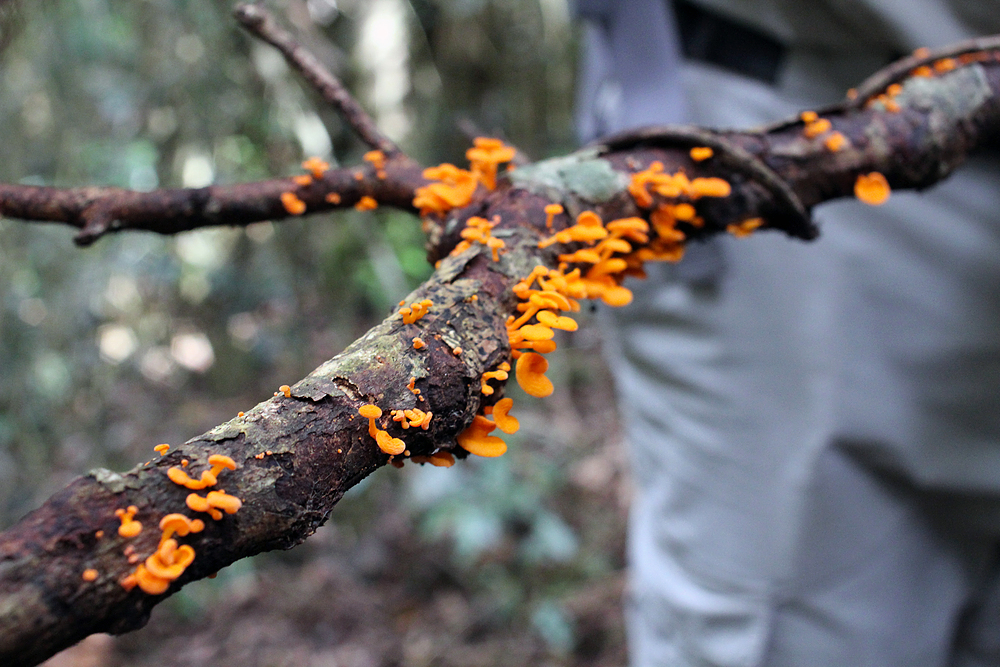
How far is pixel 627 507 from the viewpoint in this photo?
3145 millimetres

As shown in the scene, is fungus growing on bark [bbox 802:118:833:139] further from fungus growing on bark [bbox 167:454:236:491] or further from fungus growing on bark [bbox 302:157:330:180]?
fungus growing on bark [bbox 167:454:236:491]

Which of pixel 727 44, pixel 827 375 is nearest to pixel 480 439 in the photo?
pixel 827 375

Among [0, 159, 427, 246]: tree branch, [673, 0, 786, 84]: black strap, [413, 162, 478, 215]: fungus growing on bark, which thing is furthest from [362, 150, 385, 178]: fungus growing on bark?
[673, 0, 786, 84]: black strap

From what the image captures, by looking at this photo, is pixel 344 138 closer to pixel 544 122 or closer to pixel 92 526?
pixel 544 122

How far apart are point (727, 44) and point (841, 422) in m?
0.96

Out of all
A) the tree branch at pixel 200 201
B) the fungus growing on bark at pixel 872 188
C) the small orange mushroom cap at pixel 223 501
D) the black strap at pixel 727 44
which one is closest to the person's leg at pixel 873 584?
the fungus growing on bark at pixel 872 188

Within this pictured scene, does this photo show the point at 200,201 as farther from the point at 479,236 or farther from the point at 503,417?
the point at 503,417

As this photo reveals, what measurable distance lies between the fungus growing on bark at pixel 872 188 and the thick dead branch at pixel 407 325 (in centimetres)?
1

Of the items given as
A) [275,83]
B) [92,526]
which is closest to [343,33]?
[275,83]

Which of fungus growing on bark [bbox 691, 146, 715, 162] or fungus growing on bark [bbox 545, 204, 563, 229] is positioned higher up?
fungus growing on bark [bbox 691, 146, 715, 162]

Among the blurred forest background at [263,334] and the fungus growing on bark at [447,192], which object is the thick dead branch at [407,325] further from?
the blurred forest background at [263,334]

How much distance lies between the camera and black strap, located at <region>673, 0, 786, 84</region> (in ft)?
5.06

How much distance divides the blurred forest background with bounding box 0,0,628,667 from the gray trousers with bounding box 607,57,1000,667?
100cm

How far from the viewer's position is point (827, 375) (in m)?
1.51
